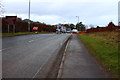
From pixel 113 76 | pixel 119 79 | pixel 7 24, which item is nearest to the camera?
pixel 119 79

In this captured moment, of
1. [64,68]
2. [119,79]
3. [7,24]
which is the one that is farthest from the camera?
[7,24]

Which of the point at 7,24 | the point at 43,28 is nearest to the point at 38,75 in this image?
the point at 7,24

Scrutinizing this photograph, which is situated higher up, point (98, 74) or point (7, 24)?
point (7, 24)

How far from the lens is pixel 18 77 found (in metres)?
7.37

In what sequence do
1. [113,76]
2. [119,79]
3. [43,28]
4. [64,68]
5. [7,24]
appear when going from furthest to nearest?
1. [43,28]
2. [7,24]
3. [64,68]
4. [113,76]
5. [119,79]

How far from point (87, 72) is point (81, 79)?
114 cm

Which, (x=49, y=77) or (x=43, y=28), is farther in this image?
(x=43, y=28)

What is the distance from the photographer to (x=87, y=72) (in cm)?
820

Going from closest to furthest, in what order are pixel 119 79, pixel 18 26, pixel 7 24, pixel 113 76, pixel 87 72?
pixel 119 79, pixel 113 76, pixel 87 72, pixel 7 24, pixel 18 26

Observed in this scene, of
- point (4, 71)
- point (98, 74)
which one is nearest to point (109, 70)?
point (98, 74)

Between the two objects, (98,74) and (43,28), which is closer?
(98,74)

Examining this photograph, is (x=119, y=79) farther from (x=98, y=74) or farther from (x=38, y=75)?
(x=38, y=75)

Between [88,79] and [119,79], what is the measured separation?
99 centimetres

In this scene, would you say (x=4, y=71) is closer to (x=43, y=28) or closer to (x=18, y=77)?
(x=18, y=77)
